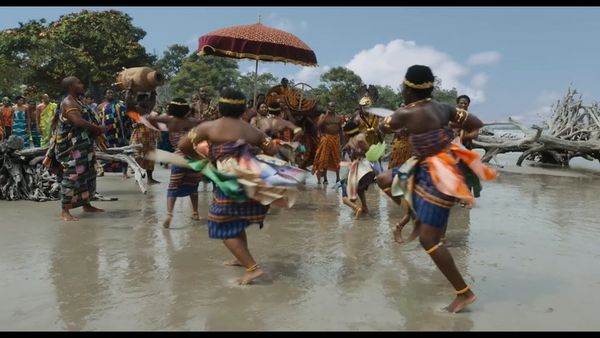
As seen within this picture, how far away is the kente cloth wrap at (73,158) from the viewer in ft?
21.3

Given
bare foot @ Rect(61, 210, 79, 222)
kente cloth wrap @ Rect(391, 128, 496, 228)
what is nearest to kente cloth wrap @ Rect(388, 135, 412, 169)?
kente cloth wrap @ Rect(391, 128, 496, 228)

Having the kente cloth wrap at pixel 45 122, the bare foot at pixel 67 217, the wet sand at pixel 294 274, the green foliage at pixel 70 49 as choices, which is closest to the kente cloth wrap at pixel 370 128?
the wet sand at pixel 294 274

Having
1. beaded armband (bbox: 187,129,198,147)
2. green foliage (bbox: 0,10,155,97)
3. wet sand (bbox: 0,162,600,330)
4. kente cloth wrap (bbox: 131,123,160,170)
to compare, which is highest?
green foliage (bbox: 0,10,155,97)

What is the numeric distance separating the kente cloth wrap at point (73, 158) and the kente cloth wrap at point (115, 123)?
3.88m

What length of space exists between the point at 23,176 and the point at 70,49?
23.7m

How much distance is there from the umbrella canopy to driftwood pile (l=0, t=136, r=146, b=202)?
9.26 ft

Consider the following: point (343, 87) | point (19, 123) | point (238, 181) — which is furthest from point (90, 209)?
point (343, 87)

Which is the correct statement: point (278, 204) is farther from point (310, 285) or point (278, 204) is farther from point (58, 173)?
point (58, 173)

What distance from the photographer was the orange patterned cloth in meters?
9.76

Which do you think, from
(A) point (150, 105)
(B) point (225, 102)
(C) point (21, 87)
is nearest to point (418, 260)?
(B) point (225, 102)

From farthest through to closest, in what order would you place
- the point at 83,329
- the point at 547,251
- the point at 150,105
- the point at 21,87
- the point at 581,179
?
the point at 21,87 → the point at 581,179 → the point at 150,105 → the point at 547,251 → the point at 83,329

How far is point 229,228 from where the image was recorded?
4113mm

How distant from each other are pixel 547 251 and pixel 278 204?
9.38 ft

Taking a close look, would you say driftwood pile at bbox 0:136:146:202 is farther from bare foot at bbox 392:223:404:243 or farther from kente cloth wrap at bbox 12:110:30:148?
kente cloth wrap at bbox 12:110:30:148
